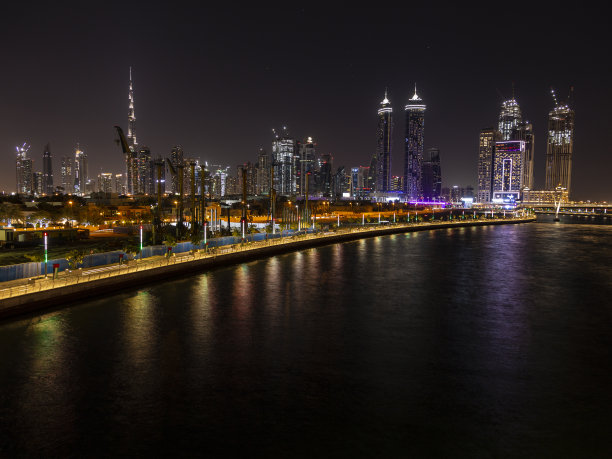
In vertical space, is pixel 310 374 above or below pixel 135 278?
below

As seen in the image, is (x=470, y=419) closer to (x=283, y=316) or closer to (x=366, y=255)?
(x=283, y=316)

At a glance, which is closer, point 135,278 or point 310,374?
point 310,374

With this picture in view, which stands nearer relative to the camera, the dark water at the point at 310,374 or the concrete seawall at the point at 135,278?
the dark water at the point at 310,374

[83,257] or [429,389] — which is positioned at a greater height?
[83,257]

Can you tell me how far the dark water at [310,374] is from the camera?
1029 cm

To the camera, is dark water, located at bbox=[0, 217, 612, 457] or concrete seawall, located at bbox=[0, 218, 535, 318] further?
concrete seawall, located at bbox=[0, 218, 535, 318]

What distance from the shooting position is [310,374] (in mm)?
14133

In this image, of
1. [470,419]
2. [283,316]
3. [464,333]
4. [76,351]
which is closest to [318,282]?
[283,316]

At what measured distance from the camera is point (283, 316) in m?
21.2

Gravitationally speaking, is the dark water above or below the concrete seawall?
below

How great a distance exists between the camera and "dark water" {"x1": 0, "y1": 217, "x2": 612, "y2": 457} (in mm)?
10289

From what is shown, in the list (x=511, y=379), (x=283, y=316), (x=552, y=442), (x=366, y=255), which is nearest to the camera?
(x=552, y=442)

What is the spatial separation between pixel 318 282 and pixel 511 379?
1693 cm

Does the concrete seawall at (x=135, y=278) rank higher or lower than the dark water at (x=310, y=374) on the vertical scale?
higher
